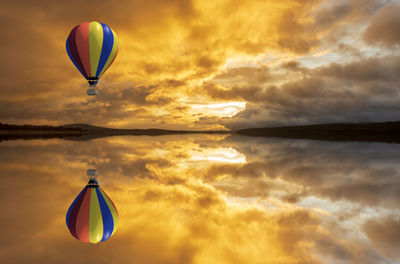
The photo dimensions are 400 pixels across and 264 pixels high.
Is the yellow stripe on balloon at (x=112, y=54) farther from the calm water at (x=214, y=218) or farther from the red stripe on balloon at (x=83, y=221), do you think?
the red stripe on balloon at (x=83, y=221)

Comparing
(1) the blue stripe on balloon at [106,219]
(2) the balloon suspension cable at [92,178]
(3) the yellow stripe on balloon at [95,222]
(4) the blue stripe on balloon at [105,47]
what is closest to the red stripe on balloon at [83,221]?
(3) the yellow stripe on balloon at [95,222]

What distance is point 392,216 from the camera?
945 cm

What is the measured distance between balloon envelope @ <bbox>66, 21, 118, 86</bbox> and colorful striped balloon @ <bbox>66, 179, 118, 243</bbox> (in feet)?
48.5

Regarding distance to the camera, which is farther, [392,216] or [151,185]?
[151,185]

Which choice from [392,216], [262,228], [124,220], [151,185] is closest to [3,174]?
[151,185]

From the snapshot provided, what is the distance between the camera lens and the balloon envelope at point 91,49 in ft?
78.2

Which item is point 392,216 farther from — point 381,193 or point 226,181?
point 226,181

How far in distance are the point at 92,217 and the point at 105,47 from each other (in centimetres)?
1809

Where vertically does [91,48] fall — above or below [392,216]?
above

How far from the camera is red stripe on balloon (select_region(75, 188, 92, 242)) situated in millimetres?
7770

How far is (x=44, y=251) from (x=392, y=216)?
9.73 metres

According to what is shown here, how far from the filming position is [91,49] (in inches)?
938

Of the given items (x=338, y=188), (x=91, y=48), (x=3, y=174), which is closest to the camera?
(x=338, y=188)

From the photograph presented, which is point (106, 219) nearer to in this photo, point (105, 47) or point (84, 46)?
point (84, 46)
